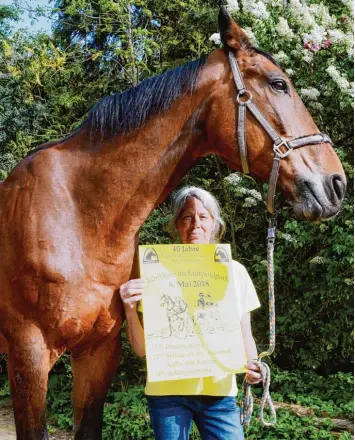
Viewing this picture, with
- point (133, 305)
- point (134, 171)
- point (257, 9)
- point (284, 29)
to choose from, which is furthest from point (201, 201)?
point (257, 9)

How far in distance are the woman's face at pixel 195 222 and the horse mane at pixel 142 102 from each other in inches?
17.3

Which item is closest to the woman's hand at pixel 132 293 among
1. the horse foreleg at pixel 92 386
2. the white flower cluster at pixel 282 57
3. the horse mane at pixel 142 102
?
the horse foreleg at pixel 92 386

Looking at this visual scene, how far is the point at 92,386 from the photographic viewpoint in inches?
87.2

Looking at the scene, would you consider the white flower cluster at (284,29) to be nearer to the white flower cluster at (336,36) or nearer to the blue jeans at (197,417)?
the white flower cluster at (336,36)

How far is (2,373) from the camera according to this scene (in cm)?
663

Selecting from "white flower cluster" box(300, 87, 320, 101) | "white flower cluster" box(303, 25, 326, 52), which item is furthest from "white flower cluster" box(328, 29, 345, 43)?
"white flower cluster" box(300, 87, 320, 101)

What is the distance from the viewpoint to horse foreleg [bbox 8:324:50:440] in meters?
1.90

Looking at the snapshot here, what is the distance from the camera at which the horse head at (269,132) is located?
185cm

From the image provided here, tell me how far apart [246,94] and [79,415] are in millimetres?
1558

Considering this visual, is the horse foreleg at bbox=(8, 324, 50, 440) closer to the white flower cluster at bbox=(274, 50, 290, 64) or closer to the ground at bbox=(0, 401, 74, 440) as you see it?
the ground at bbox=(0, 401, 74, 440)

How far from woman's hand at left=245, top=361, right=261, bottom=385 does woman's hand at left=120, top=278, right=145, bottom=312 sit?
0.51 m

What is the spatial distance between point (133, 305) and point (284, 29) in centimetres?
359

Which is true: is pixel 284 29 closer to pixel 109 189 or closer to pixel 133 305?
pixel 109 189

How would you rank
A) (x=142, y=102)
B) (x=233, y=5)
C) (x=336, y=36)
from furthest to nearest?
(x=233, y=5), (x=336, y=36), (x=142, y=102)
